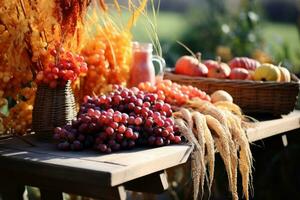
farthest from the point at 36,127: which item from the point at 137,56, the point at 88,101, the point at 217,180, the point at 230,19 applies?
the point at 230,19

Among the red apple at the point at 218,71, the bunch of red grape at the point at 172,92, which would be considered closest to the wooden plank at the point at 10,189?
the bunch of red grape at the point at 172,92

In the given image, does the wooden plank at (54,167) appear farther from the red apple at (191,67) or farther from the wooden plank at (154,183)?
the red apple at (191,67)

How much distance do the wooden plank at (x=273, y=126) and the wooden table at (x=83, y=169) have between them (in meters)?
0.47

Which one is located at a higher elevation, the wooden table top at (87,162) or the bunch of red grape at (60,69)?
the bunch of red grape at (60,69)

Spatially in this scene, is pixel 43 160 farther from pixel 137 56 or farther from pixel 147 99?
pixel 137 56

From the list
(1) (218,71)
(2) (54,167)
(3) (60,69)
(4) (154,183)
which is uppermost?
(3) (60,69)

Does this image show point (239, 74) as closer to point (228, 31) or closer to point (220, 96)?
point (220, 96)

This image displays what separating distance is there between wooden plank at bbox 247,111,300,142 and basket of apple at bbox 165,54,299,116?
0.18 ft

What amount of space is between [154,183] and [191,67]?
3.51 ft

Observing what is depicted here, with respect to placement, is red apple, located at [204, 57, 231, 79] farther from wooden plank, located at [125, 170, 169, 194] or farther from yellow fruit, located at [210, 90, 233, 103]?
wooden plank, located at [125, 170, 169, 194]

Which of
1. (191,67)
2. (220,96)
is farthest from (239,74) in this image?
(220,96)

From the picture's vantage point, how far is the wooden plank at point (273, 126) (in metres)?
2.48

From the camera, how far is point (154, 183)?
6.59 ft

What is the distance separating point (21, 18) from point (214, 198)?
2.10 metres
